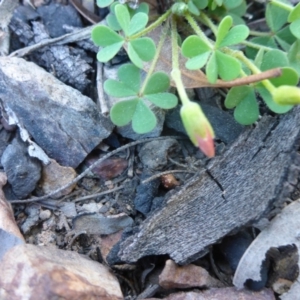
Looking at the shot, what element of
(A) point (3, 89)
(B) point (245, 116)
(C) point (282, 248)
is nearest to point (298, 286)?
(C) point (282, 248)

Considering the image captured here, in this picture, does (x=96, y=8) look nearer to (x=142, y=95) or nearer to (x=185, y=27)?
(x=185, y=27)

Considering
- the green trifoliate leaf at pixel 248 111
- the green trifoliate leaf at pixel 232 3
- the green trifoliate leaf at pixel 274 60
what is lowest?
the green trifoliate leaf at pixel 248 111

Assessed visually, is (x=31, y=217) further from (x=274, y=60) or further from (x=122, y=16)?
(x=274, y=60)

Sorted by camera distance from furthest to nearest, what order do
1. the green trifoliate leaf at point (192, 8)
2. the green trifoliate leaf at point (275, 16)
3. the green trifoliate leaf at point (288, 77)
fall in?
the green trifoliate leaf at point (275, 16) → the green trifoliate leaf at point (192, 8) → the green trifoliate leaf at point (288, 77)

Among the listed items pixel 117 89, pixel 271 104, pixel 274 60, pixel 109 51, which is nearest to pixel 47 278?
pixel 117 89

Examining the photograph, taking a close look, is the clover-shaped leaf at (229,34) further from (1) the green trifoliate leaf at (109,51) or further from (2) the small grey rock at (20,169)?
(2) the small grey rock at (20,169)

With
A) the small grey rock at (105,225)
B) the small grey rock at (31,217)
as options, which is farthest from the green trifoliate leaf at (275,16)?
the small grey rock at (31,217)

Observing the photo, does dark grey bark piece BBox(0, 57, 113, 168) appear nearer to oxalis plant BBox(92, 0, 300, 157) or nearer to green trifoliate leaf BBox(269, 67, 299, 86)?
oxalis plant BBox(92, 0, 300, 157)
